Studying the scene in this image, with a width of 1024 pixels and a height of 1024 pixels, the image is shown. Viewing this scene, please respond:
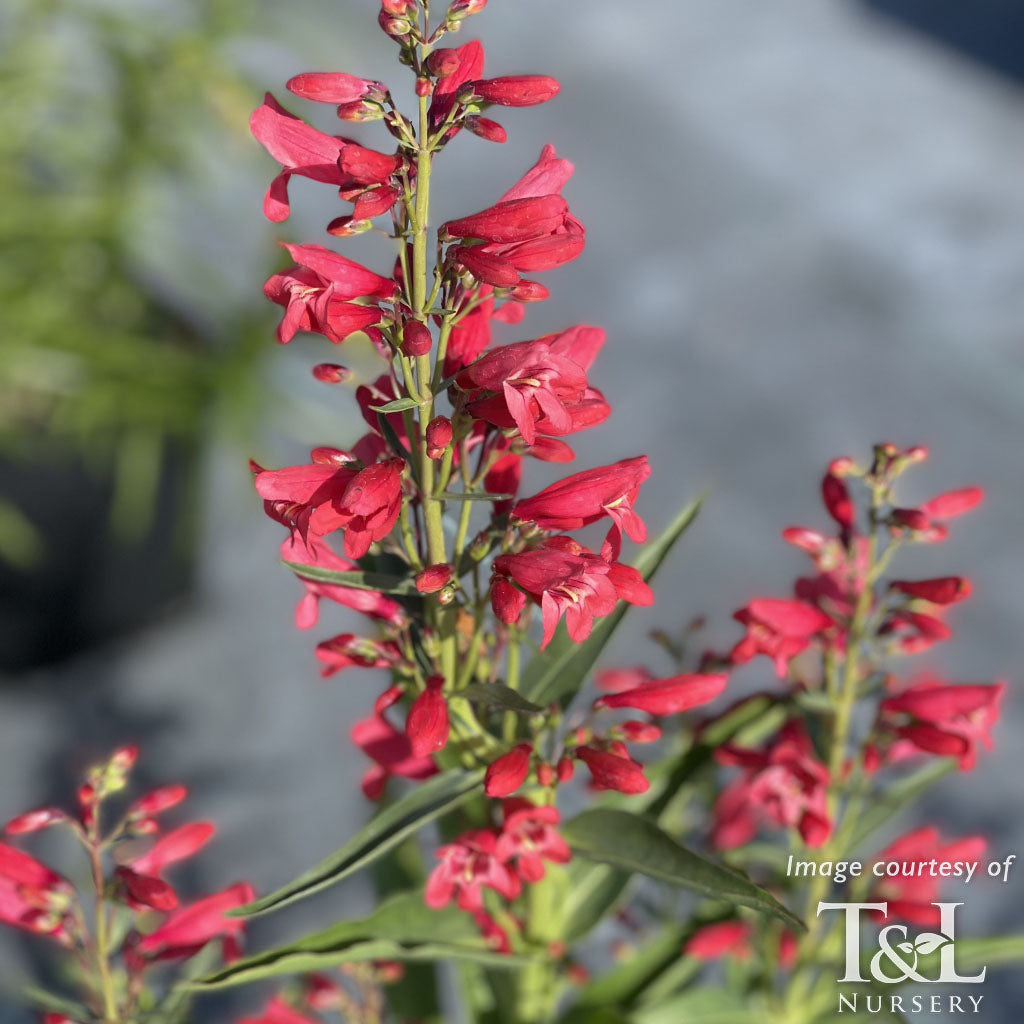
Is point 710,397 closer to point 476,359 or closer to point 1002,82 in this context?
point 1002,82

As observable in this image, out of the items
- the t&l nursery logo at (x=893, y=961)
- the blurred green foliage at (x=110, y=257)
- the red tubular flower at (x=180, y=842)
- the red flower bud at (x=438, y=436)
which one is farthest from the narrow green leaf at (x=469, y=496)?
the blurred green foliage at (x=110, y=257)

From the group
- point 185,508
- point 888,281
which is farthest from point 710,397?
point 185,508

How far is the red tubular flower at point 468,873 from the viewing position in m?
0.61

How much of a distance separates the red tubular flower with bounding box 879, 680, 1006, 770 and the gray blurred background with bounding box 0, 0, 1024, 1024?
0.79 metres

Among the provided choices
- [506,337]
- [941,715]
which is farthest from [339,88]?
[506,337]

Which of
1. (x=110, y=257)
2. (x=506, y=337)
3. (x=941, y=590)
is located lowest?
(x=941, y=590)

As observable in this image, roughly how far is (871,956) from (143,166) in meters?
1.73

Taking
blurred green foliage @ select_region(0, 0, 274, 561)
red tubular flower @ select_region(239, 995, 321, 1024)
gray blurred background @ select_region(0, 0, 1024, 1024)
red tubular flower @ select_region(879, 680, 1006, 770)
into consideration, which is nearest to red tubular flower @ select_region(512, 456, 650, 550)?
red tubular flower @ select_region(879, 680, 1006, 770)

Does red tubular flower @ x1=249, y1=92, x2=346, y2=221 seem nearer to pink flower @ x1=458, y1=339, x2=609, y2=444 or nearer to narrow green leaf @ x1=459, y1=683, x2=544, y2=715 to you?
pink flower @ x1=458, y1=339, x2=609, y2=444

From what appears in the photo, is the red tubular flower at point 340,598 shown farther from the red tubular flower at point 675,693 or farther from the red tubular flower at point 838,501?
the red tubular flower at point 838,501

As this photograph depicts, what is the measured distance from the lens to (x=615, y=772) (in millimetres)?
581

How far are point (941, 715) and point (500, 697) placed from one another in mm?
303

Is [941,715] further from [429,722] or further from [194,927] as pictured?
[194,927]

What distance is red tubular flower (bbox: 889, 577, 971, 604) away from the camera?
65 cm
